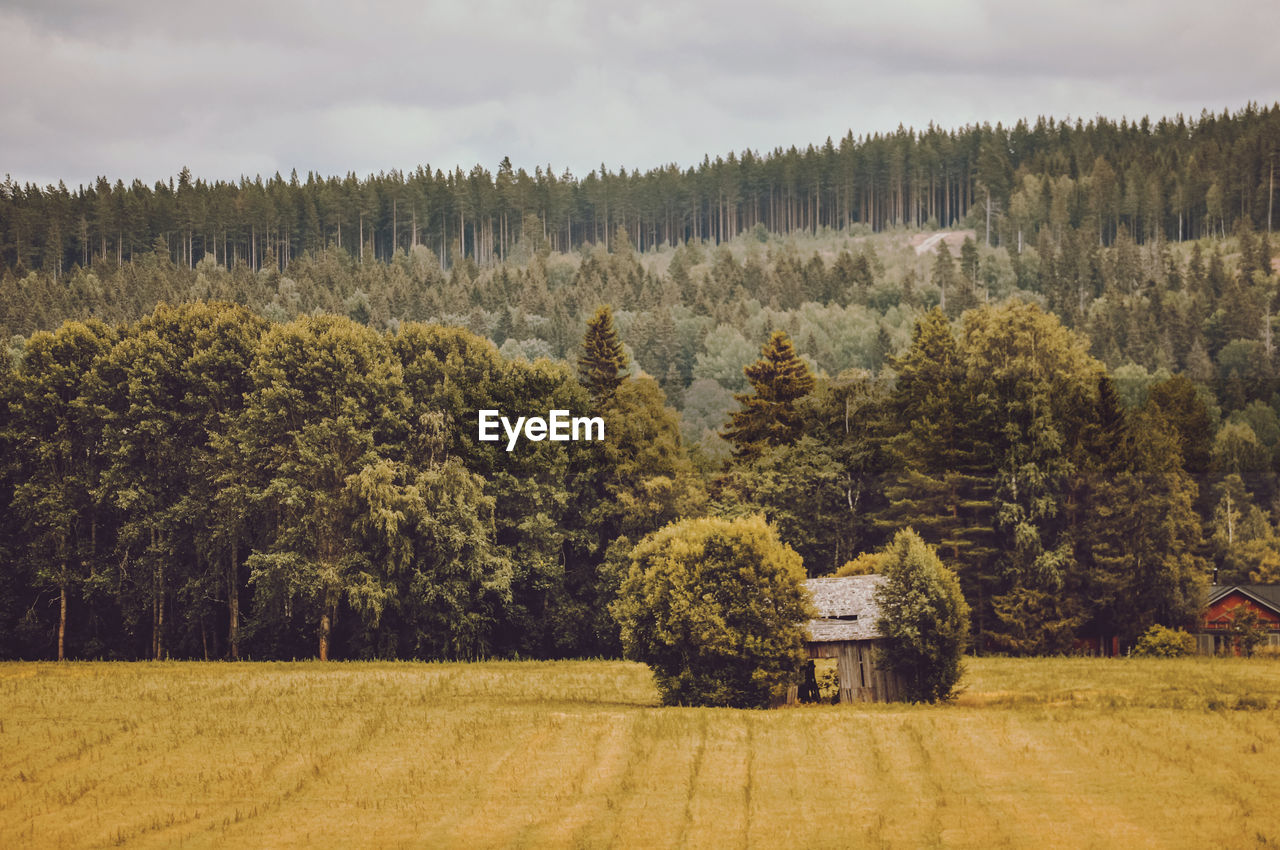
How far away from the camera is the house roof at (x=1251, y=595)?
266ft

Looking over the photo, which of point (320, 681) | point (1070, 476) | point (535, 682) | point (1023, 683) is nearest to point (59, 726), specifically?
point (320, 681)

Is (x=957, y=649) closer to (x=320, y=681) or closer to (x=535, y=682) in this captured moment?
(x=535, y=682)

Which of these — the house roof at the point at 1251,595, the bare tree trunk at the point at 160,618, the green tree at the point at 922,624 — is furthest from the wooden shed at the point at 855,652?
the bare tree trunk at the point at 160,618

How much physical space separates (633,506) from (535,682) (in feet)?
58.3

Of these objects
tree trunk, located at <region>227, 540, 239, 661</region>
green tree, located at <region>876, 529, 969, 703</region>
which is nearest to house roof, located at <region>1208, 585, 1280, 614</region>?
green tree, located at <region>876, 529, 969, 703</region>

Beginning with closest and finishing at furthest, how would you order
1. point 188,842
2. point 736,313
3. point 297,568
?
point 188,842 < point 297,568 < point 736,313

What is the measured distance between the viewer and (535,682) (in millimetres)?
61562

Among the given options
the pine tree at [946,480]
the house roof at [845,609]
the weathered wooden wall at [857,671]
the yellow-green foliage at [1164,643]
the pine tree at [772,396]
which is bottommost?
the yellow-green foliage at [1164,643]

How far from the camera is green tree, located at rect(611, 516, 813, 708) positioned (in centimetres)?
5150

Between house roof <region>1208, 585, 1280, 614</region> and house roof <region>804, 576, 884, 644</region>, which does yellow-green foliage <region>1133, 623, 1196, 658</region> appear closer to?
house roof <region>1208, 585, 1280, 614</region>

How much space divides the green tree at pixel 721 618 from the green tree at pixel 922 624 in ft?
11.0

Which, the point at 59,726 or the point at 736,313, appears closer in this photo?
the point at 59,726

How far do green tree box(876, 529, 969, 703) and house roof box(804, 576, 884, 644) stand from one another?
35.1 inches

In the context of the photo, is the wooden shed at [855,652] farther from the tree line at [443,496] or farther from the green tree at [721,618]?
the tree line at [443,496]
